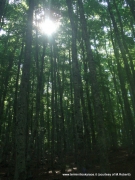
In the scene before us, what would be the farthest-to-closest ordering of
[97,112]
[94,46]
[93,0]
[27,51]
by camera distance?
[94,46]
[93,0]
[27,51]
[97,112]

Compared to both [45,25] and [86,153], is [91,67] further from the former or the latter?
[45,25]

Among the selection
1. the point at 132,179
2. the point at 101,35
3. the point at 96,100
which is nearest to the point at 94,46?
the point at 101,35

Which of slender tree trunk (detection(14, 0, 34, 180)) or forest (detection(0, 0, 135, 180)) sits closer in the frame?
slender tree trunk (detection(14, 0, 34, 180))

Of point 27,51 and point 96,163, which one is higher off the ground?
point 27,51

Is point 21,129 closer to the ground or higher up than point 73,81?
closer to the ground

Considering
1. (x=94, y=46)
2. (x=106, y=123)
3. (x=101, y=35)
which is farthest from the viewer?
(x=94, y=46)

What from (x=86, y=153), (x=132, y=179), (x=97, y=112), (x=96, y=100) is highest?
(x=96, y=100)

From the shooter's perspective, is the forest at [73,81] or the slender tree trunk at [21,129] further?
the forest at [73,81]

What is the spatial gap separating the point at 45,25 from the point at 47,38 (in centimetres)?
105

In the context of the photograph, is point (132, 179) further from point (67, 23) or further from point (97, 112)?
point (67, 23)

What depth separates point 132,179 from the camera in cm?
790

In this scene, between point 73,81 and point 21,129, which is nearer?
point 21,129

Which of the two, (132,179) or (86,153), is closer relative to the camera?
(132,179)

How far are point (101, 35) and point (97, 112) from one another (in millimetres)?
10589
